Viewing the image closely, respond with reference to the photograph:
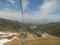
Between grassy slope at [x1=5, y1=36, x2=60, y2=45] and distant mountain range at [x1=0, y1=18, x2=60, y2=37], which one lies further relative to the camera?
distant mountain range at [x1=0, y1=18, x2=60, y2=37]

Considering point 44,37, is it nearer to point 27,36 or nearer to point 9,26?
point 27,36

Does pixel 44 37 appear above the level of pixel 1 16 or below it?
below

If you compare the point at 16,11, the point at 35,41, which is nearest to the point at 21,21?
the point at 16,11

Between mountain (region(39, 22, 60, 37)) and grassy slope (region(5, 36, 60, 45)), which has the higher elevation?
mountain (region(39, 22, 60, 37))

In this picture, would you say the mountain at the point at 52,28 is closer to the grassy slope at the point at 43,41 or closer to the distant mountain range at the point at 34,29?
the distant mountain range at the point at 34,29

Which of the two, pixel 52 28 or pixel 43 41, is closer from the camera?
pixel 43 41

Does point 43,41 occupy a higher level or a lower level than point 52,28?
lower

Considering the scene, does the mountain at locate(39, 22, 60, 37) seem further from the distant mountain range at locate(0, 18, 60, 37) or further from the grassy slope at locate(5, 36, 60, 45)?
the grassy slope at locate(5, 36, 60, 45)

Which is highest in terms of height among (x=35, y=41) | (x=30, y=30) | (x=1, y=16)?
(x=1, y=16)

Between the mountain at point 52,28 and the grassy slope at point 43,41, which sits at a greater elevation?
the mountain at point 52,28

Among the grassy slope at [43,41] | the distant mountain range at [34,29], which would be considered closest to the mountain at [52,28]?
the distant mountain range at [34,29]

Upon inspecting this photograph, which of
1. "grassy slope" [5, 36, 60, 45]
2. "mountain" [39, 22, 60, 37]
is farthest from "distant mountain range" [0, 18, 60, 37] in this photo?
"grassy slope" [5, 36, 60, 45]
